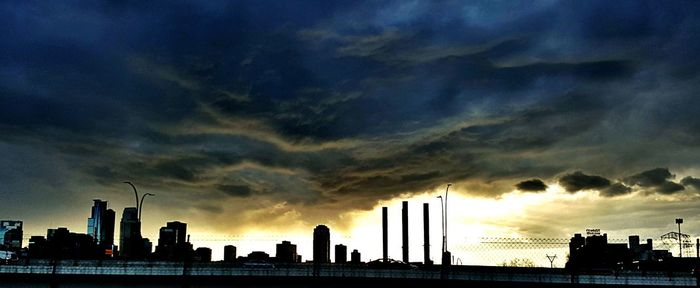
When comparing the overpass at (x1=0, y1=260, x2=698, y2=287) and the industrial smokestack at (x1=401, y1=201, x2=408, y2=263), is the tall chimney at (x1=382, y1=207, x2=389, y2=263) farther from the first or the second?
the overpass at (x1=0, y1=260, x2=698, y2=287)

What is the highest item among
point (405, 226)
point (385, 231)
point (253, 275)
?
point (405, 226)

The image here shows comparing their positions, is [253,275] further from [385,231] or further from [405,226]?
[405,226]

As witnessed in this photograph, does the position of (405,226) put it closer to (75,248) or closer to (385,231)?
(385,231)

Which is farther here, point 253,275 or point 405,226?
point 405,226

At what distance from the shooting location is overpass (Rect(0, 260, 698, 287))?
65.2m

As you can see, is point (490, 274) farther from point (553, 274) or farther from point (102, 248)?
point (102, 248)

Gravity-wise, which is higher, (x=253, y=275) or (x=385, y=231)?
(x=385, y=231)

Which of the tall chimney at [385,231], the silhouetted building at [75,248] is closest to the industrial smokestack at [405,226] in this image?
the tall chimney at [385,231]

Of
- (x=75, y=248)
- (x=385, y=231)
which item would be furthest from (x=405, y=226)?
(x=75, y=248)

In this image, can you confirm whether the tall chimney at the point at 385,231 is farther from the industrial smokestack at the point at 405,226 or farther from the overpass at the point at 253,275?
the overpass at the point at 253,275

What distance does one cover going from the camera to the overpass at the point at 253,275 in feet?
214

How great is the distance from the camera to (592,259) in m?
157

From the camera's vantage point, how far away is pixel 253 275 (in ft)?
223

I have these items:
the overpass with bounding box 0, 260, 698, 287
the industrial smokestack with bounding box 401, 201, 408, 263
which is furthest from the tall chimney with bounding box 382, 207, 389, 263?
the overpass with bounding box 0, 260, 698, 287
